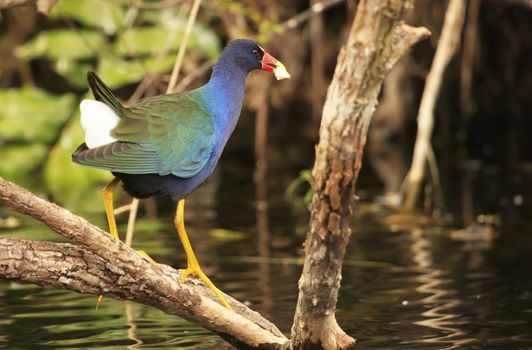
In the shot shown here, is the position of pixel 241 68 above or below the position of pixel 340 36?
below

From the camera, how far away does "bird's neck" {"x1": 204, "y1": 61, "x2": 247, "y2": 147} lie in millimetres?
4258


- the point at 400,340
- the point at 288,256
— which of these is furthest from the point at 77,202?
the point at 400,340

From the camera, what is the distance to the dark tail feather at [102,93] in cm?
382

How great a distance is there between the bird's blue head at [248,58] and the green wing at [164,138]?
0.91ft

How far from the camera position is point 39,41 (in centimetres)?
940

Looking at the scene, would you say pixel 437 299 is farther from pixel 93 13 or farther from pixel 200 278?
pixel 93 13

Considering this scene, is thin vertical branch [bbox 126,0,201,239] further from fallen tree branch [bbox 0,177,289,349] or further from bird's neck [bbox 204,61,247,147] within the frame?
fallen tree branch [bbox 0,177,289,349]

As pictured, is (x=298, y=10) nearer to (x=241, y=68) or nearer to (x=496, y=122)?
(x=496, y=122)

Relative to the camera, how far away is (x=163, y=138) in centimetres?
412

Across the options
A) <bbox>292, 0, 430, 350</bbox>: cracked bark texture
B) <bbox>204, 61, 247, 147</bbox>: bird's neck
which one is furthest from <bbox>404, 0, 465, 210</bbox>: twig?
<bbox>292, 0, 430, 350</bbox>: cracked bark texture

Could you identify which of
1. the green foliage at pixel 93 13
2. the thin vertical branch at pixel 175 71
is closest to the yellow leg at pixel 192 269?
the thin vertical branch at pixel 175 71

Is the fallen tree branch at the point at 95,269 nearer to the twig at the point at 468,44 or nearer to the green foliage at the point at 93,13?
the green foliage at the point at 93,13

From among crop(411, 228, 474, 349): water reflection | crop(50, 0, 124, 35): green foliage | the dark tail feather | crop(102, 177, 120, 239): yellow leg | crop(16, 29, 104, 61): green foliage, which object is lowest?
crop(411, 228, 474, 349): water reflection

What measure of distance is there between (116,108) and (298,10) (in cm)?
707
